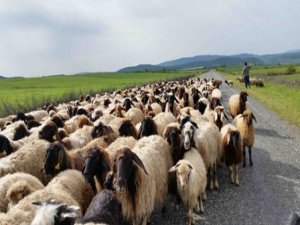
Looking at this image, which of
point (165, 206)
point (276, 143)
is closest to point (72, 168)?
point (165, 206)

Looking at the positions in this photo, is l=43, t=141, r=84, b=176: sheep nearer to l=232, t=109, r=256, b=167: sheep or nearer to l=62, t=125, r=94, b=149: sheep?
l=62, t=125, r=94, b=149: sheep

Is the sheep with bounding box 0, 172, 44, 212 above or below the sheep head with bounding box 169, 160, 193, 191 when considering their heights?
above

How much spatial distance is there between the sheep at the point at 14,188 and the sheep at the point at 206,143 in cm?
379

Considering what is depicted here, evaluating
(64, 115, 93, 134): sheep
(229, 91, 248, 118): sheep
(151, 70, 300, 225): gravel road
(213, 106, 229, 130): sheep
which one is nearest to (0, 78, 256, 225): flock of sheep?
(151, 70, 300, 225): gravel road

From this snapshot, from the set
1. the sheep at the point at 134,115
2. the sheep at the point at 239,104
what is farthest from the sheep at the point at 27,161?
the sheep at the point at 239,104

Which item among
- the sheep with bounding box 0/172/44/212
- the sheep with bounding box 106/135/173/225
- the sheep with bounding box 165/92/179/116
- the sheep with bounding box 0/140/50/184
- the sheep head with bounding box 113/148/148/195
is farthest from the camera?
the sheep with bounding box 165/92/179/116

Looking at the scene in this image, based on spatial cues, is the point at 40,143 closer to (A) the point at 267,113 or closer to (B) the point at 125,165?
(B) the point at 125,165

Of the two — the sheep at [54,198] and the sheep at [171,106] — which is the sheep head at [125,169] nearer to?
the sheep at [54,198]

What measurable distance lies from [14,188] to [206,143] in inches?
212

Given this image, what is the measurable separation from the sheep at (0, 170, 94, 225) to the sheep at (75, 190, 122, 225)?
0.27 meters

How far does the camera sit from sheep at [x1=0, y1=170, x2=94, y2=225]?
5.11 meters

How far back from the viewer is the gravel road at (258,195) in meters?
8.40

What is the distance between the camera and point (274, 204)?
8.98 metres

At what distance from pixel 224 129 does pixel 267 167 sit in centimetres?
167
